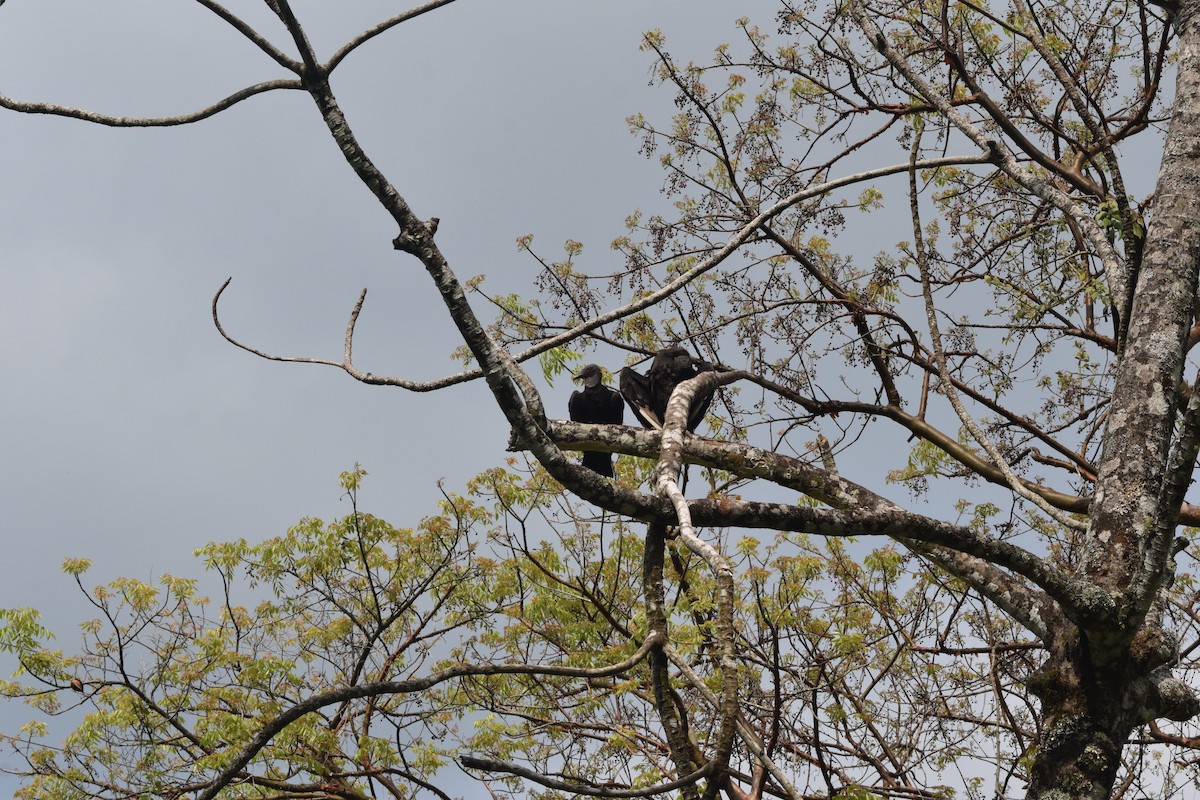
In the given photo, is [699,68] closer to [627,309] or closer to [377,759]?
[627,309]

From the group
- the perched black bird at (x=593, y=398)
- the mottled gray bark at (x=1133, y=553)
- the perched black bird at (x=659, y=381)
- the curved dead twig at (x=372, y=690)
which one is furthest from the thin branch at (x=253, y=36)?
the perched black bird at (x=593, y=398)

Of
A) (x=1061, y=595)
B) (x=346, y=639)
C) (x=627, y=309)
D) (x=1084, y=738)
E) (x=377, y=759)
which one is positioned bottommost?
(x=1084, y=738)

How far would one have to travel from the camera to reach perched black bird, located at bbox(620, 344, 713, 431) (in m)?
6.75

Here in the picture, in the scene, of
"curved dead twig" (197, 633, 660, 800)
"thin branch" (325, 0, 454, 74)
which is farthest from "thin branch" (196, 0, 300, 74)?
"curved dead twig" (197, 633, 660, 800)

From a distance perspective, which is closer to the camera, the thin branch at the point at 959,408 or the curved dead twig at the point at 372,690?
the curved dead twig at the point at 372,690

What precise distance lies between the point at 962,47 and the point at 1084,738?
521cm

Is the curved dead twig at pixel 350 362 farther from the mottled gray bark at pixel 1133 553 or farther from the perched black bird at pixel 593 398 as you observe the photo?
the perched black bird at pixel 593 398

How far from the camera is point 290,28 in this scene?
2457 millimetres

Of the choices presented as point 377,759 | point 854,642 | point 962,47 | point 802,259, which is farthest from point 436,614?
point 962,47

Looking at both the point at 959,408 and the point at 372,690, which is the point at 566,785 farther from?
the point at 959,408

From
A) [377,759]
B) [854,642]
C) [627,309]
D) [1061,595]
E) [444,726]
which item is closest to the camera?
[627,309]

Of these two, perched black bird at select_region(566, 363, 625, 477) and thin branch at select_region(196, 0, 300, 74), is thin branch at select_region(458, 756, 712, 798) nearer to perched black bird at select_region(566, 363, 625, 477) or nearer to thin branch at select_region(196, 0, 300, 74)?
thin branch at select_region(196, 0, 300, 74)

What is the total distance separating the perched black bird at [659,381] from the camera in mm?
6746

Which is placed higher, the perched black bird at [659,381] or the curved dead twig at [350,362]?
the perched black bird at [659,381]
